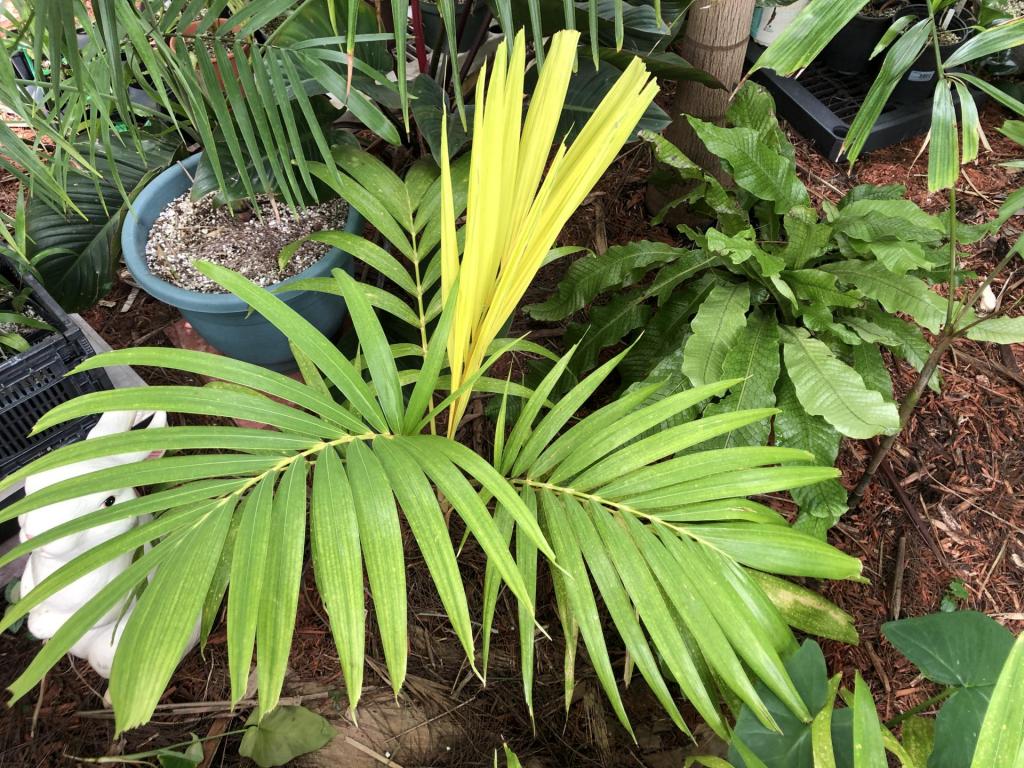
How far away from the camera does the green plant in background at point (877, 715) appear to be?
2.22 ft

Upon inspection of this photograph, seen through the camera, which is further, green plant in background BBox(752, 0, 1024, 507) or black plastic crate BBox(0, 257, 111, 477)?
black plastic crate BBox(0, 257, 111, 477)

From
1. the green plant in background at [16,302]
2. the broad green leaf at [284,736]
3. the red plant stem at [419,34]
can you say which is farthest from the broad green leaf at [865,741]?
the green plant in background at [16,302]

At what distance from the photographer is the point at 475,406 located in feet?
4.61

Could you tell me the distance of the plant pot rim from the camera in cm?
112

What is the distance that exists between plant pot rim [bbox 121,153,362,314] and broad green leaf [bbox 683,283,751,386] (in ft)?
2.07

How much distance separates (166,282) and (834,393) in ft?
3.63

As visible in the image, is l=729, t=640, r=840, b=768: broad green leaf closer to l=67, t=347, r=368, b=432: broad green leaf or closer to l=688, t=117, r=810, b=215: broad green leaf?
l=67, t=347, r=368, b=432: broad green leaf

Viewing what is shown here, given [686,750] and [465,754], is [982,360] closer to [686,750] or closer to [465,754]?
[686,750]

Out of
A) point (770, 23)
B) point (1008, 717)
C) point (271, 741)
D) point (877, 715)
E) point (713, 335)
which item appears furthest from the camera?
point (770, 23)

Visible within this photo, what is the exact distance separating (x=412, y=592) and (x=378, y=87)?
876 mm

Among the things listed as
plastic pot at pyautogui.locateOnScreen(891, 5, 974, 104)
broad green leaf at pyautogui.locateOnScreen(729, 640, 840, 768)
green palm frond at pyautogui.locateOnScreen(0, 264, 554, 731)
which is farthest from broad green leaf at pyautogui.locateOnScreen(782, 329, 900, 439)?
plastic pot at pyautogui.locateOnScreen(891, 5, 974, 104)

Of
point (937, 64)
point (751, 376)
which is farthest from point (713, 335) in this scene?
point (937, 64)

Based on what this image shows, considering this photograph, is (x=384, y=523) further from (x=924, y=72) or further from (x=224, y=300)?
(x=924, y=72)

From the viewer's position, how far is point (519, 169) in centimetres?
70
